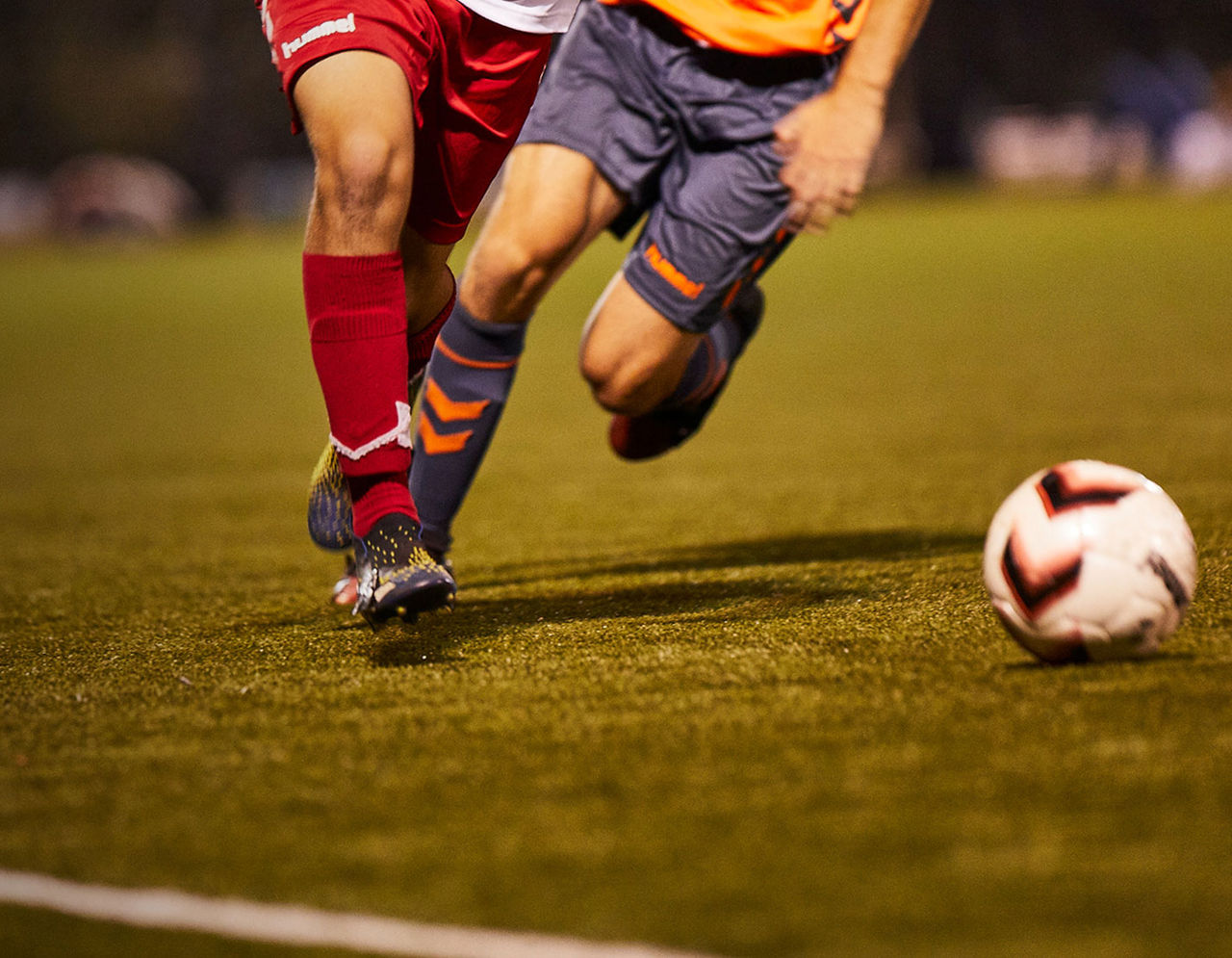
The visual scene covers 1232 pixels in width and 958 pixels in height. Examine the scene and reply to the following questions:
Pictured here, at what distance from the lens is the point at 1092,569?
265 cm

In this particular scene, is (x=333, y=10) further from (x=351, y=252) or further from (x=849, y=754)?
(x=849, y=754)

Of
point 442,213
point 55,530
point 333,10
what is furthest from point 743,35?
point 55,530

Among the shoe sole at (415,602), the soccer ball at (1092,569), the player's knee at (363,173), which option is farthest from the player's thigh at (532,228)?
the soccer ball at (1092,569)

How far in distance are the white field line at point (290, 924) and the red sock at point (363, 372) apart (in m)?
1.12

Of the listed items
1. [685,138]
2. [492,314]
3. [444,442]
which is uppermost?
[685,138]

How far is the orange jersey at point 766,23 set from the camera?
3.62m

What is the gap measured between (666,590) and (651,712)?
45.0 inches

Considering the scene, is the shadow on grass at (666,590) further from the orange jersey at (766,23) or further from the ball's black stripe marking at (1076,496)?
the orange jersey at (766,23)

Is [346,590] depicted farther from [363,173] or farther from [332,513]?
[363,173]

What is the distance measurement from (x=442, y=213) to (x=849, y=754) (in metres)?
1.63

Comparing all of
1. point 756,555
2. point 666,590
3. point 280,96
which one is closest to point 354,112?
point 666,590

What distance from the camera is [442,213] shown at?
343 centimetres

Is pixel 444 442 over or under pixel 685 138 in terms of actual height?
under

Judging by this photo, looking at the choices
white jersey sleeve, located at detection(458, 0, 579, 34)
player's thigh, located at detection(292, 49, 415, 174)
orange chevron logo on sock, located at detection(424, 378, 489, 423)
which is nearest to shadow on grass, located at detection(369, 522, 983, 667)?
orange chevron logo on sock, located at detection(424, 378, 489, 423)
